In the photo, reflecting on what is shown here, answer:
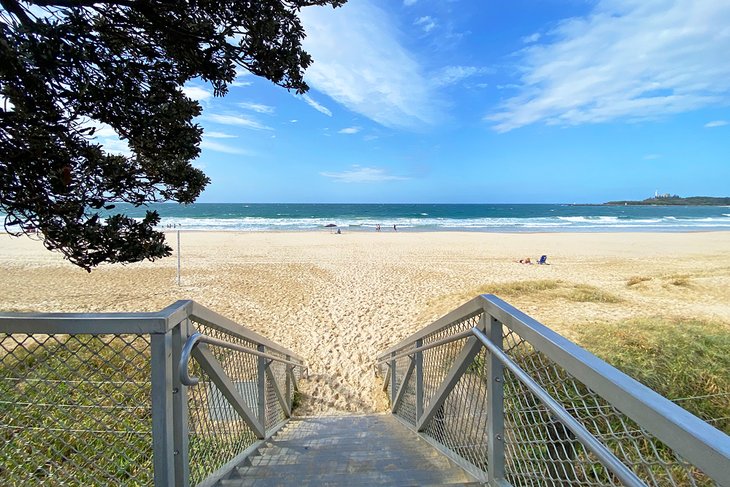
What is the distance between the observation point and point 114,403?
1775 mm

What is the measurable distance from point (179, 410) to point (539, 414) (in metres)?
1.60

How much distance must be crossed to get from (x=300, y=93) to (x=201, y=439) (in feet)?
8.34

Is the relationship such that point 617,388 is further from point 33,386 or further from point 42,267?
point 42,267

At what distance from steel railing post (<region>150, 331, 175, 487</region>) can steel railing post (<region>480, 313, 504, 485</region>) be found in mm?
1465

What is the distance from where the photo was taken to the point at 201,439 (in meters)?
2.31

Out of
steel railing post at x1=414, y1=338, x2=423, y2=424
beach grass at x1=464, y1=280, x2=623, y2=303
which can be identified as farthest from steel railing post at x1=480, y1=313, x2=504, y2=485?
beach grass at x1=464, y1=280, x2=623, y2=303

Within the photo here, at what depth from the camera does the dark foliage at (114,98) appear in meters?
2.25

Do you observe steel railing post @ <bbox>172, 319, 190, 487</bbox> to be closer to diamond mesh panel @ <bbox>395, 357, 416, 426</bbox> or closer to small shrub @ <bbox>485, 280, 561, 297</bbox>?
diamond mesh panel @ <bbox>395, 357, 416, 426</bbox>

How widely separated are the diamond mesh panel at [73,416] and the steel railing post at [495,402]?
1563 mm

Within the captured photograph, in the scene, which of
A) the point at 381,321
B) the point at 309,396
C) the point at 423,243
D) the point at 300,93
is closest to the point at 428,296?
the point at 381,321

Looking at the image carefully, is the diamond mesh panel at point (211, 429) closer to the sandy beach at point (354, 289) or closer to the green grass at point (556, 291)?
the sandy beach at point (354, 289)

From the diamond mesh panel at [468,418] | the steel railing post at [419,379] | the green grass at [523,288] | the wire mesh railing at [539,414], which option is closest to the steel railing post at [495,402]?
the wire mesh railing at [539,414]

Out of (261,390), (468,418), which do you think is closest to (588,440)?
(468,418)

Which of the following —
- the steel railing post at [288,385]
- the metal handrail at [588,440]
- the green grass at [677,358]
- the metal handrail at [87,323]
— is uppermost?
the metal handrail at [87,323]
